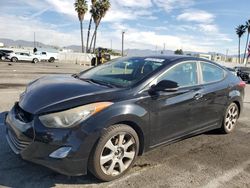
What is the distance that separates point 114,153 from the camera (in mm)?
3877

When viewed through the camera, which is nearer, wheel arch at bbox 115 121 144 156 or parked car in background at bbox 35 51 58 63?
wheel arch at bbox 115 121 144 156

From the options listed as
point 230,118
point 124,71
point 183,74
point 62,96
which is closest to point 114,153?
point 62,96

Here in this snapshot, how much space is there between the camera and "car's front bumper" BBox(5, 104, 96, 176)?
136 inches

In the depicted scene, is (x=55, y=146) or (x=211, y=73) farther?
(x=211, y=73)

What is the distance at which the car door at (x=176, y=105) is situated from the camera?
430 cm

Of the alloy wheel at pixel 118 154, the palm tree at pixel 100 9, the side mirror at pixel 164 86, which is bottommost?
the alloy wheel at pixel 118 154

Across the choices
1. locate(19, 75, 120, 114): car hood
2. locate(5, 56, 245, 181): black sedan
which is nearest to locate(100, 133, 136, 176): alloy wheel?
locate(5, 56, 245, 181): black sedan

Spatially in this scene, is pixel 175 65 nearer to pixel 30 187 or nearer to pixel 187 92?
pixel 187 92

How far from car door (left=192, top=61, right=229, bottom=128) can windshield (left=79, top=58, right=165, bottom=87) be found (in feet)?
3.02

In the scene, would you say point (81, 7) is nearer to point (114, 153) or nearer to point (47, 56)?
point (47, 56)

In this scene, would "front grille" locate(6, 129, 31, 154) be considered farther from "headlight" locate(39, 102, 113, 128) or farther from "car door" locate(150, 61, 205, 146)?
"car door" locate(150, 61, 205, 146)

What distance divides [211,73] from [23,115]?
3315 mm

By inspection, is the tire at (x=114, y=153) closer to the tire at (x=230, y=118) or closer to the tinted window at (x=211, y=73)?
the tinted window at (x=211, y=73)

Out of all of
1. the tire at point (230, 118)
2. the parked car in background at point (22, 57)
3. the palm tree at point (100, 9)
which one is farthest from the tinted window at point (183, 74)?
the palm tree at point (100, 9)
